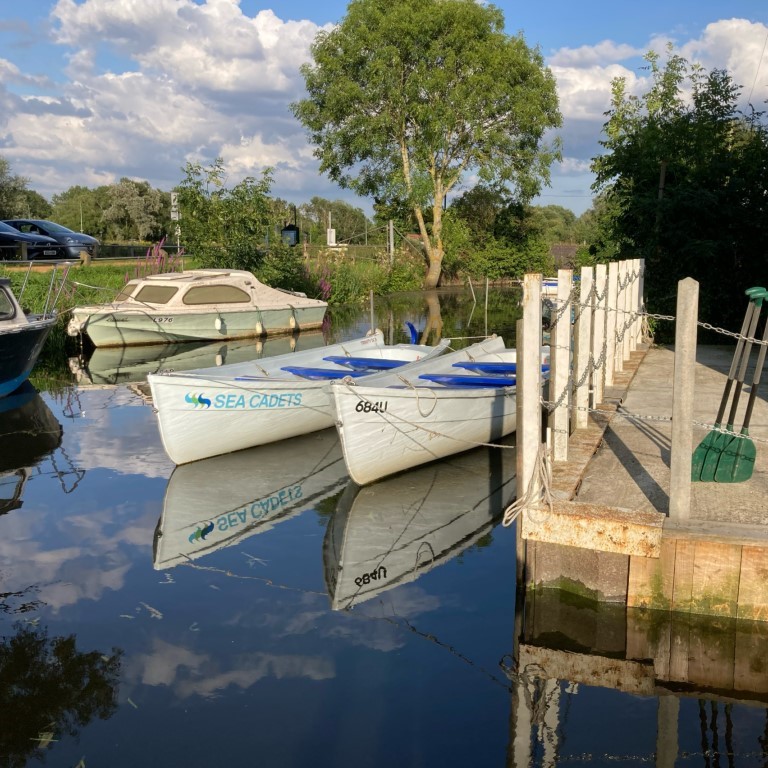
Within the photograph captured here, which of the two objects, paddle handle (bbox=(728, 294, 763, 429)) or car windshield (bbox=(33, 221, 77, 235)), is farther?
car windshield (bbox=(33, 221, 77, 235))

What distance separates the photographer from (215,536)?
912cm

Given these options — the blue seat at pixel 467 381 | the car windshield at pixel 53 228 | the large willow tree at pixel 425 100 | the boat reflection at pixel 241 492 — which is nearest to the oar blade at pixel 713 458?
the blue seat at pixel 467 381

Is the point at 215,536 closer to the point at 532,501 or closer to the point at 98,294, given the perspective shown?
the point at 532,501

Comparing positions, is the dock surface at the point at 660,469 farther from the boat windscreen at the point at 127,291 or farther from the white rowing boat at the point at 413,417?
the boat windscreen at the point at 127,291

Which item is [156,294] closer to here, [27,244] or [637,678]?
[27,244]

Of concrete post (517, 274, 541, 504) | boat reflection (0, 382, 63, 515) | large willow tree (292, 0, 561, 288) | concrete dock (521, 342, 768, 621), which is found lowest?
boat reflection (0, 382, 63, 515)

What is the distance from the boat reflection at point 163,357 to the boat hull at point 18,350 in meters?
1.64

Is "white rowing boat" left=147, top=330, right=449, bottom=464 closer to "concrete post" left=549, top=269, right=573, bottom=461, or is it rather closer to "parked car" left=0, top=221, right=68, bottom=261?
"concrete post" left=549, top=269, right=573, bottom=461

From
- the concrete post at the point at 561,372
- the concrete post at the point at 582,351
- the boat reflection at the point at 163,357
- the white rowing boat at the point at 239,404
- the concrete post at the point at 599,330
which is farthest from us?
the boat reflection at the point at 163,357

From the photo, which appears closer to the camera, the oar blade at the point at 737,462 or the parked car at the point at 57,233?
the oar blade at the point at 737,462

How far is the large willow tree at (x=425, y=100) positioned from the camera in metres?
41.7

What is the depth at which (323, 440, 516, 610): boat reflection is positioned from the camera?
8093 mm

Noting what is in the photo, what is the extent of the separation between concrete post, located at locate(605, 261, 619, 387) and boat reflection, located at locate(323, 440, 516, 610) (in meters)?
1.84

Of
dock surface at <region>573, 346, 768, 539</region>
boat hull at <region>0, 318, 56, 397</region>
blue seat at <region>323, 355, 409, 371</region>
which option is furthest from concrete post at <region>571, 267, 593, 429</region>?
boat hull at <region>0, 318, 56, 397</region>
